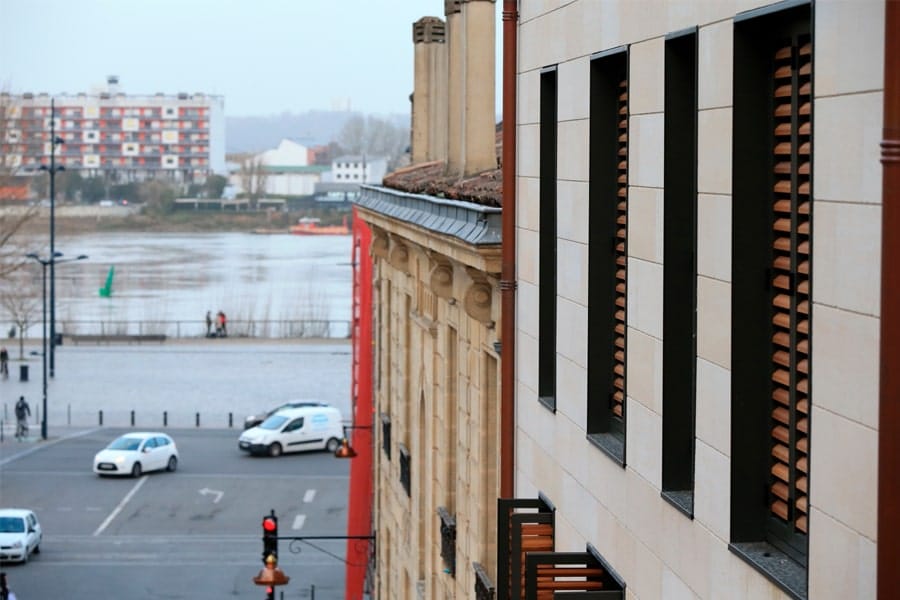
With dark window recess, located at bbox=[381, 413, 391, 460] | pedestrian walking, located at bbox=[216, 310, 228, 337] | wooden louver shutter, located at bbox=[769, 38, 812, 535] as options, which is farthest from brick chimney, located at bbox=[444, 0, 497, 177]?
pedestrian walking, located at bbox=[216, 310, 228, 337]

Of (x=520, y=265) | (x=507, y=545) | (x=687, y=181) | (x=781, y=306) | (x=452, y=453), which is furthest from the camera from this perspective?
(x=452, y=453)

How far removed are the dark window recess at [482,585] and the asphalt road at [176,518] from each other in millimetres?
15333

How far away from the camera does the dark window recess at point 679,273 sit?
7867 mm

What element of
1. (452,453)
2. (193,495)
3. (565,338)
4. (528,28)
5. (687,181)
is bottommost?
(193,495)

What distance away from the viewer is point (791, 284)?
21.0 feet

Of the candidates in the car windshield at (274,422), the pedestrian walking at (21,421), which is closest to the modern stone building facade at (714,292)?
the car windshield at (274,422)

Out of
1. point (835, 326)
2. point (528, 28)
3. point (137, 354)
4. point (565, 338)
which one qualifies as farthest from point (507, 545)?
point (137, 354)

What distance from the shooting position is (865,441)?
17.6 ft

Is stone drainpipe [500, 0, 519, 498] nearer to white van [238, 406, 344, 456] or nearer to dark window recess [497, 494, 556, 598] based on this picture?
dark window recess [497, 494, 556, 598]

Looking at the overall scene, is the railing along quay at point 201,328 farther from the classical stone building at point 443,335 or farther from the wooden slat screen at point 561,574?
the wooden slat screen at point 561,574

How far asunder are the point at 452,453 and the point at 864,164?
11.7 meters

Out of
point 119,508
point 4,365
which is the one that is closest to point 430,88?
point 119,508

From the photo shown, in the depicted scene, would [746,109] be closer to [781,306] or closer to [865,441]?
[781,306]

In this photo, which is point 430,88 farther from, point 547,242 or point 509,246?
point 547,242
